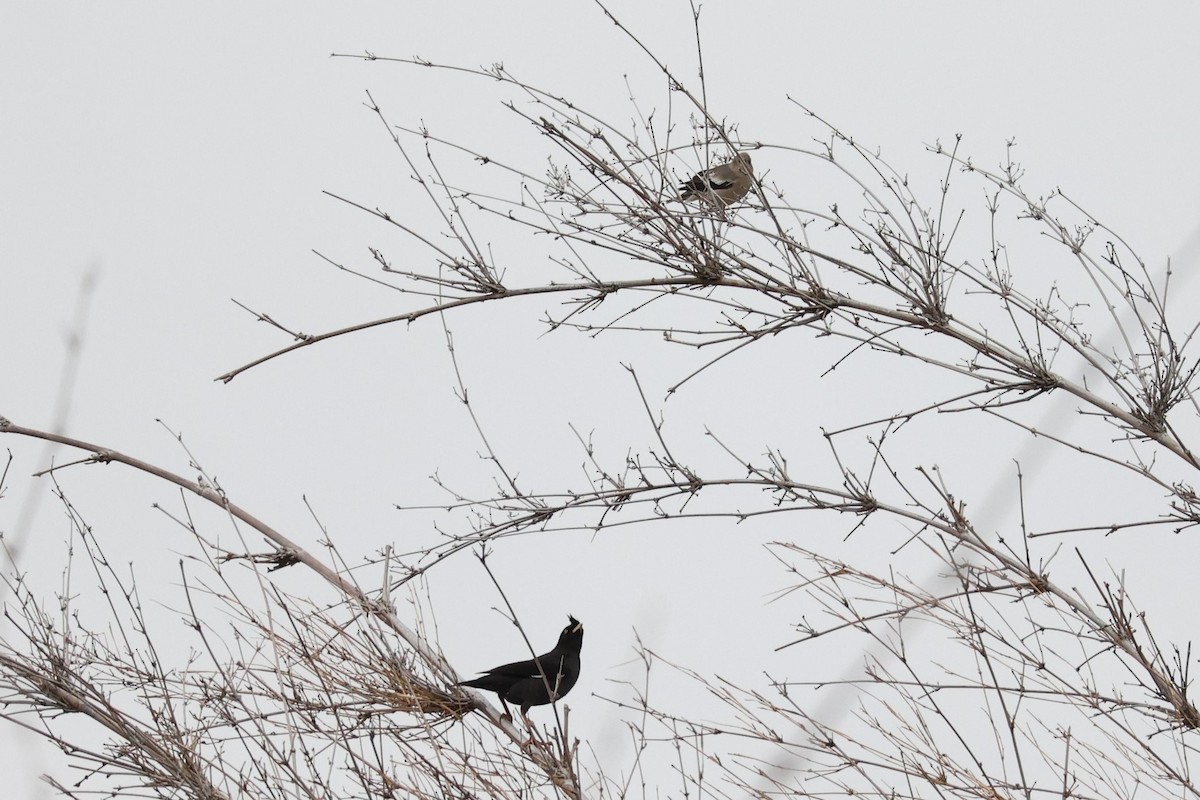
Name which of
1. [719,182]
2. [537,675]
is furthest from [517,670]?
[719,182]

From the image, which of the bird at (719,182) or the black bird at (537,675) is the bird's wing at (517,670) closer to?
the black bird at (537,675)

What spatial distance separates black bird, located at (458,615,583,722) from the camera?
4297 mm

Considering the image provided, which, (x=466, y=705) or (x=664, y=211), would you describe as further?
(x=664, y=211)

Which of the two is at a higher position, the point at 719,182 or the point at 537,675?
the point at 719,182

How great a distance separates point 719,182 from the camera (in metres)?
3.84

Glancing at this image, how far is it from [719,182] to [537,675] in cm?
188

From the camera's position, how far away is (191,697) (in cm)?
323

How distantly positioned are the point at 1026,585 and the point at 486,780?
144 centimetres

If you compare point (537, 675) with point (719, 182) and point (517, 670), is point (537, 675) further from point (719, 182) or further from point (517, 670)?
point (719, 182)

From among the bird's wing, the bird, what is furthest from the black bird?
the bird

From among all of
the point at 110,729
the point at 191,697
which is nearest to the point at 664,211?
the point at 191,697

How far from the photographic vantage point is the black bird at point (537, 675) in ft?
14.1

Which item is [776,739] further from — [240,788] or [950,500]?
[240,788]

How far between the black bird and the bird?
5.31 feet
